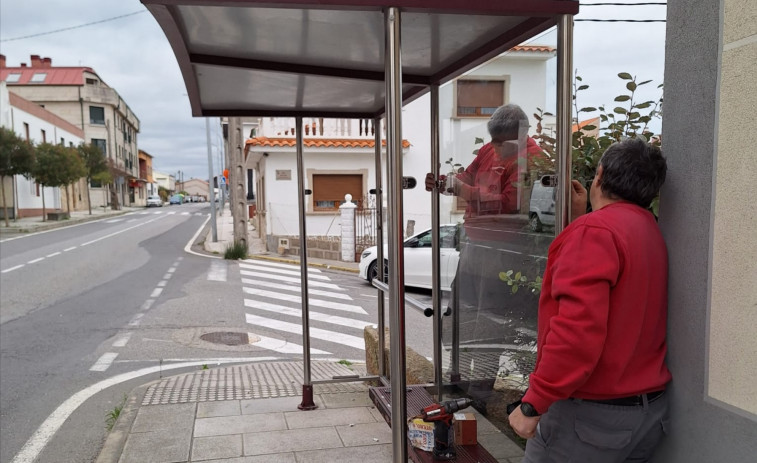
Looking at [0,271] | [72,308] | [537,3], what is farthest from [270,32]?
[0,271]

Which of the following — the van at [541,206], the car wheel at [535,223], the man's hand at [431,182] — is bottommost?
the car wheel at [535,223]

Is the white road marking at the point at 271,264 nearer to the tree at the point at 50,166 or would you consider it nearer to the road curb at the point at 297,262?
the road curb at the point at 297,262

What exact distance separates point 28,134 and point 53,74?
2385 centimetres

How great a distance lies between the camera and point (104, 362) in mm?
6219

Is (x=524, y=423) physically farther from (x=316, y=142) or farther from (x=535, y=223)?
Result: (x=316, y=142)

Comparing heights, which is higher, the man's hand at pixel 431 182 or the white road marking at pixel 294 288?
the man's hand at pixel 431 182

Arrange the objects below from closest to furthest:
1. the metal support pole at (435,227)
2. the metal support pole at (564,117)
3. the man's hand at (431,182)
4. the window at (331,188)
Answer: the metal support pole at (564,117) < the man's hand at (431,182) < the metal support pole at (435,227) < the window at (331,188)

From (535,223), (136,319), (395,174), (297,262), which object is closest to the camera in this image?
(395,174)

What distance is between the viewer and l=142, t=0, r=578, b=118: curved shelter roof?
86.7 inches

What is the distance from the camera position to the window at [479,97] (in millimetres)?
3139

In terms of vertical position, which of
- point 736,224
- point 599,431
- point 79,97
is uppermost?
point 79,97

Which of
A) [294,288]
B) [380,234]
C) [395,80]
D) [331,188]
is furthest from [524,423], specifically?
[331,188]

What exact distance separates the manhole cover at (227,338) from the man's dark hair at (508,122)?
5.10m

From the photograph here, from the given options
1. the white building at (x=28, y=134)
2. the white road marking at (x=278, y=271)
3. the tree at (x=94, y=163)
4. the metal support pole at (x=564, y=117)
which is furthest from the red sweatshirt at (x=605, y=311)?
the tree at (x=94, y=163)
